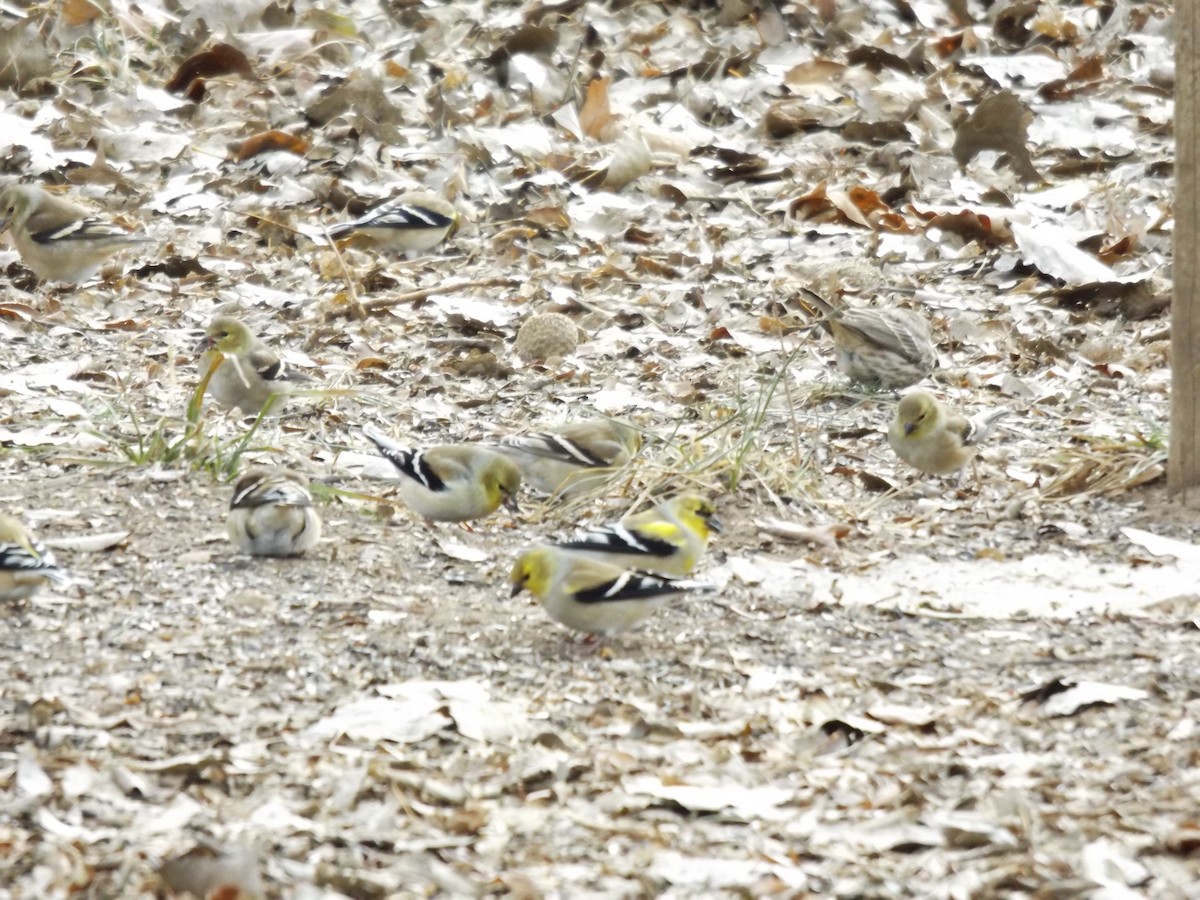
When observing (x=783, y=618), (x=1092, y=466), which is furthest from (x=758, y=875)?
(x=1092, y=466)

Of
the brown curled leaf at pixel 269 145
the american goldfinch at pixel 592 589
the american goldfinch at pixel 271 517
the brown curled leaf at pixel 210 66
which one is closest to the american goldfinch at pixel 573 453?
the american goldfinch at pixel 271 517

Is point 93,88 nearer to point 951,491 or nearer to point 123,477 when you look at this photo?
point 123,477

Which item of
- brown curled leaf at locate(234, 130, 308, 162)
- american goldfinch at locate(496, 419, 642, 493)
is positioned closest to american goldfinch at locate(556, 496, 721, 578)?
american goldfinch at locate(496, 419, 642, 493)

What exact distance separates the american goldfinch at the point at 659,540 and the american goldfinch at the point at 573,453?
0.96 metres

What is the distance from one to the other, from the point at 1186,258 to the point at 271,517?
3.26 metres

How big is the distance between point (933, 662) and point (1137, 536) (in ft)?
4.65

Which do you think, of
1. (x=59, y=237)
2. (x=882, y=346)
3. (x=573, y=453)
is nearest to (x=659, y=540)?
(x=573, y=453)

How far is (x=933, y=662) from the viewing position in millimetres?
4996

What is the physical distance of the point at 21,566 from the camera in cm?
500

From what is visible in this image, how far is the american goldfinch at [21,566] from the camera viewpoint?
5004 millimetres

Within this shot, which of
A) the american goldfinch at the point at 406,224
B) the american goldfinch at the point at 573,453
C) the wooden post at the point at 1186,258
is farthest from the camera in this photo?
the american goldfinch at the point at 406,224

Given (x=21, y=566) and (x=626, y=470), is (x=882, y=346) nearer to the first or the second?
(x=626, y=470)

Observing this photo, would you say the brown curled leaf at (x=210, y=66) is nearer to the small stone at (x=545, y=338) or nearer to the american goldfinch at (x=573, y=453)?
the small stone at (x=545, y=338)

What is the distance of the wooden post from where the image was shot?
5.93 m
